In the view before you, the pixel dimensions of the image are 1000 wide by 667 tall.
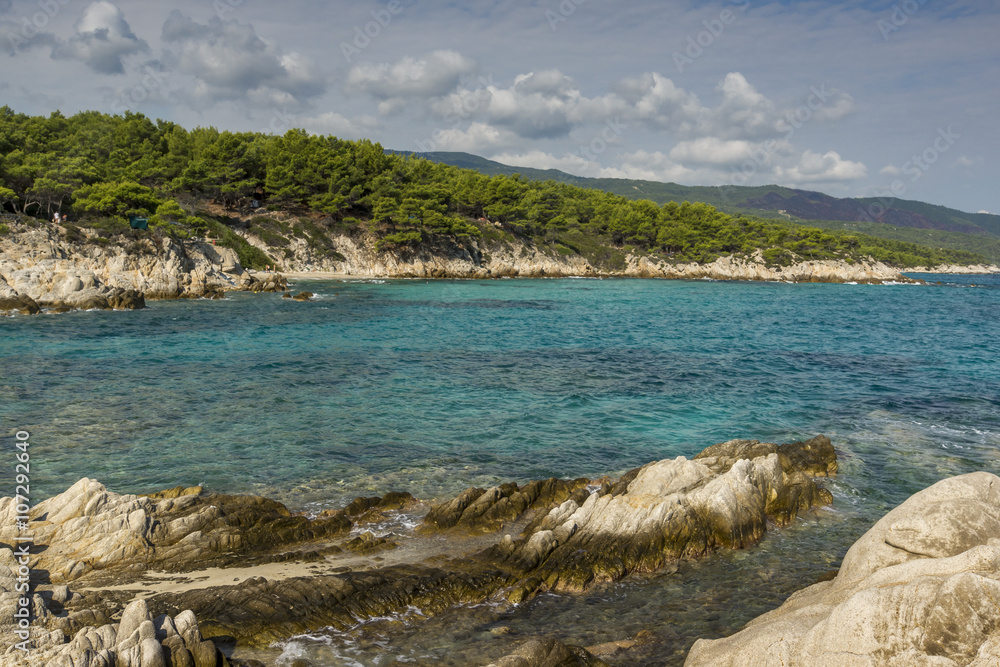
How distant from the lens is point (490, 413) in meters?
19.5

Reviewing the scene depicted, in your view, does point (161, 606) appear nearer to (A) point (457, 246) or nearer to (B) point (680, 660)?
(B) point (680, 660)

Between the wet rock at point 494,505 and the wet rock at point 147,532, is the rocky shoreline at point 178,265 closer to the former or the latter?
the wet rock at point 147,532

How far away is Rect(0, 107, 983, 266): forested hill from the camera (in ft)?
181

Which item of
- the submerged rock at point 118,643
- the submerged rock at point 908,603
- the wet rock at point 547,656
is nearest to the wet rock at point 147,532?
the submerged rock at point 118,643

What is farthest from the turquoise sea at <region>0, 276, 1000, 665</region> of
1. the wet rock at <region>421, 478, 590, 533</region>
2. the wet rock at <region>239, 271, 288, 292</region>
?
the wet rock at <region>239, 271, 288, 292</region>

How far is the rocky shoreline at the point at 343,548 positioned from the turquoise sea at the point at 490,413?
0.53 meters

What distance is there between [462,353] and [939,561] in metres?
25.6

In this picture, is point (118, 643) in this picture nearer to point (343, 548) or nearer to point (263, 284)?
point (343, 548)

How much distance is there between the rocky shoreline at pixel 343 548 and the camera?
8055mm

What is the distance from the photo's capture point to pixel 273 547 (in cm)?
1048

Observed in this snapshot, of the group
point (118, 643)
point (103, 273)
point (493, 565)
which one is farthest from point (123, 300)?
point (118, 643)

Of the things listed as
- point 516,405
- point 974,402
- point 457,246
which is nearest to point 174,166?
point 457,246

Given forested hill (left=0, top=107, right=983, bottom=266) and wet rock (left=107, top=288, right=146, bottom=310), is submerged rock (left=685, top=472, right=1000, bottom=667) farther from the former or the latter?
forested hill (left=0, top=107, right=983, bottom=266)

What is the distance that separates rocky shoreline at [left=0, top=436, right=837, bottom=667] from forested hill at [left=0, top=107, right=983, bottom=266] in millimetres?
52776
